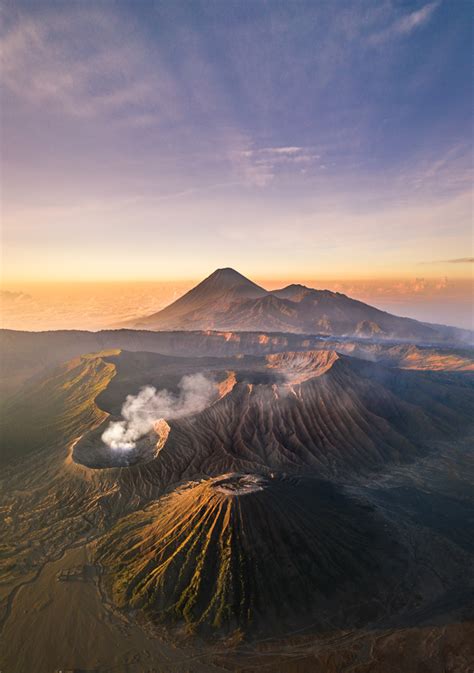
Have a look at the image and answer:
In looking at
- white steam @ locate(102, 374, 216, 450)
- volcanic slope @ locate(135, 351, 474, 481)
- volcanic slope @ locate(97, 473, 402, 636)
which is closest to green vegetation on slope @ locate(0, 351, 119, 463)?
white steam @ locate(102, 374, 216, 450)

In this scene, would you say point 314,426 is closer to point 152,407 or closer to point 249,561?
point 152,407

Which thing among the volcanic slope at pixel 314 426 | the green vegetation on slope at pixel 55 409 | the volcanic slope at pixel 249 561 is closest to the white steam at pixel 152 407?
the volcanic slope at pixel 314 426

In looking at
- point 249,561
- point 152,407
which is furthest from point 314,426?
point 249,561

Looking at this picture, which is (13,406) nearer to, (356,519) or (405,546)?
(356,519)

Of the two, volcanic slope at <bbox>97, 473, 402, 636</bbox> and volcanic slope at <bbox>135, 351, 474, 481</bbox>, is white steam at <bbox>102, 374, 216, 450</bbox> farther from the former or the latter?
volcanic slope at <bbox>97, 473, 402, 636</bbox>

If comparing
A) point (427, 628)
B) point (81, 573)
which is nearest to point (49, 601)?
point (81, 573)

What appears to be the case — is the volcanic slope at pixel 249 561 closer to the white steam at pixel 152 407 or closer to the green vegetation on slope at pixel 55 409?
the white steam at pixel 152 407
